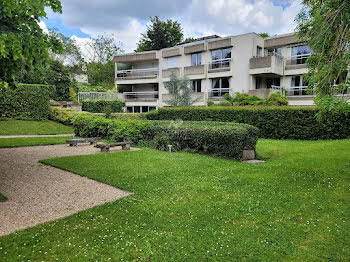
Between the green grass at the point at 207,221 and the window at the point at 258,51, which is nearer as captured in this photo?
the green grass at the point at 207,221

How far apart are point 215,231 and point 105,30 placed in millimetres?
48316

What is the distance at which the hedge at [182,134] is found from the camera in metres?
9.76

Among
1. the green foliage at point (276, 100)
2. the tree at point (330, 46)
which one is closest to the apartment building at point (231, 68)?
the green foliage at point (276, 100)

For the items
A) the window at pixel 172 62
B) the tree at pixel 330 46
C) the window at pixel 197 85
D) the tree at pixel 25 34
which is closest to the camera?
the tree at pixel 25 34

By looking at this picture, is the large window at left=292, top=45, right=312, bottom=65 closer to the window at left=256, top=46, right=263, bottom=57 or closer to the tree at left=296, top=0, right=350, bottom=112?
the window at left=256, top=46, right=263, bottom=57

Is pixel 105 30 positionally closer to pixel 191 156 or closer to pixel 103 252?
pixel 191 156

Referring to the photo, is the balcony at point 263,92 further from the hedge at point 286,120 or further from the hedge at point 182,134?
the hedge at point 182,134

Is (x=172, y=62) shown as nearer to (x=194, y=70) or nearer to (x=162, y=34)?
(x=194, y=70)

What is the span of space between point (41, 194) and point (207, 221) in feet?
12.9

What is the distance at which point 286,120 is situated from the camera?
48.7ft

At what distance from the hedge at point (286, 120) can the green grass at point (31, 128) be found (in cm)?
1056

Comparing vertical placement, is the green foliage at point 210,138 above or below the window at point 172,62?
below

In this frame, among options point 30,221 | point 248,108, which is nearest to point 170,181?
point 30,221

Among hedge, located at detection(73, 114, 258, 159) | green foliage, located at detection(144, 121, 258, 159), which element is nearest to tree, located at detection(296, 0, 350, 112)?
green foliage, located at detection(144, 121, 258, 159)
